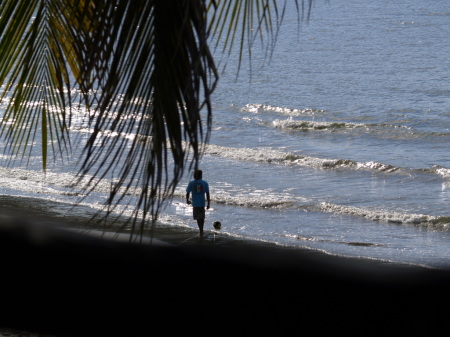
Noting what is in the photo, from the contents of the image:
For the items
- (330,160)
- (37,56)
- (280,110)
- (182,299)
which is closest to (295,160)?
(330,160)

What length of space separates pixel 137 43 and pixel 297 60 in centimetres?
5194

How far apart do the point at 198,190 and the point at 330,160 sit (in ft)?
41.4

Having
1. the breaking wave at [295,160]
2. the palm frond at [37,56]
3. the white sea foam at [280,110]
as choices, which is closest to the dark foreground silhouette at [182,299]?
the palm frond at [37,56]

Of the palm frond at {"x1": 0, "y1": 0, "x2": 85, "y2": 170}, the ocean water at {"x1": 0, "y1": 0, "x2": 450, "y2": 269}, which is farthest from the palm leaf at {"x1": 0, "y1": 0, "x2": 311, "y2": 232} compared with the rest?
the palm frond at {"x1": 0, "y1": 0, "x2": 85, "y2": 170}

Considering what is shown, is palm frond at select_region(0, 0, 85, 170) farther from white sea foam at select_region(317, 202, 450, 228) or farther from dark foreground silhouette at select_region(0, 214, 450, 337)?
white sea foam at select_region(317, 202, 450, 228)

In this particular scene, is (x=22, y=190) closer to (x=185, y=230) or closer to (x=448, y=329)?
(x=185, y=230)

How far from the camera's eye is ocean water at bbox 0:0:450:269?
680 inches

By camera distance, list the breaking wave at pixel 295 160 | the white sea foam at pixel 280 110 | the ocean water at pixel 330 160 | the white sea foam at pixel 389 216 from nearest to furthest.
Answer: the ocean water at pixel 330 160, the white sea foam at pixel 389 216, the breaking wave at pixel 295 160, the white sea foam at pixel 280 110

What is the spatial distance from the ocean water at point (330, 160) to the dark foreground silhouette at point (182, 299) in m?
2.74

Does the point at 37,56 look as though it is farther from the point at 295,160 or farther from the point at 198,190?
the point at 295,160

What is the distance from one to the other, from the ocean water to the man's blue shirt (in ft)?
7.11

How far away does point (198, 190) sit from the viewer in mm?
13766

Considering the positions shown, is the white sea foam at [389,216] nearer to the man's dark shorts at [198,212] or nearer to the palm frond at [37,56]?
the man's dark shorts at [198,212]

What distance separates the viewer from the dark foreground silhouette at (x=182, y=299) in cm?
745
